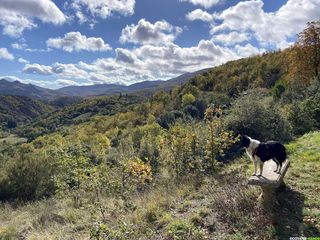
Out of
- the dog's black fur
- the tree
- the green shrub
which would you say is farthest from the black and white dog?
the tree

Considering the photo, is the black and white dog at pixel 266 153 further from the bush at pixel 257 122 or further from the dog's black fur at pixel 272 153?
Answer: the bush at pixel 257 122

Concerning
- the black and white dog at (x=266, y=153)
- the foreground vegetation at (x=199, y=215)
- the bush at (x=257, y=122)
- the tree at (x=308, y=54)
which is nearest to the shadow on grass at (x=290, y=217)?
the foreground vegetation at (x=199, y=215)

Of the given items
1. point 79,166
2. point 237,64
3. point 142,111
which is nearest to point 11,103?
point 142,111

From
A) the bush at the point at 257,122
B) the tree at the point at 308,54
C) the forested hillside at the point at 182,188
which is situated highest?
the tree at the point at 308,54

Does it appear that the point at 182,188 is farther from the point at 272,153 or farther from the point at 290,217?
the point at 290,217

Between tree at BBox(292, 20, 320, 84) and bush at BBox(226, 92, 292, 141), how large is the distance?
12534 millimetres

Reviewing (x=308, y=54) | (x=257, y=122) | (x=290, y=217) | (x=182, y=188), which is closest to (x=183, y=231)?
(x=290, y=217)

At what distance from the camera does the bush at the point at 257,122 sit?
13.1m

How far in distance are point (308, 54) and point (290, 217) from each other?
2228 centimetres

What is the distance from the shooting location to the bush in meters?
13.1

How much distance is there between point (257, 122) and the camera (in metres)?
13.3

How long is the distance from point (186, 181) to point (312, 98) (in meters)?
9.78

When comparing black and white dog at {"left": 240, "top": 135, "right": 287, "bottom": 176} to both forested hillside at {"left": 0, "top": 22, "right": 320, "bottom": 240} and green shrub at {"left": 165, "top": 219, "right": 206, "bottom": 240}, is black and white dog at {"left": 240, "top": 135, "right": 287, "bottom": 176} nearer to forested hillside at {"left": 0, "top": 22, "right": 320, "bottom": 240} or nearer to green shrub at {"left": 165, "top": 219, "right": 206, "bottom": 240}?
forested hillside at {"left": 0, "top": 22, "right": 320, "bottom": 240}

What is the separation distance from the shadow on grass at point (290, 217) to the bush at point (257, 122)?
6.63 metres
